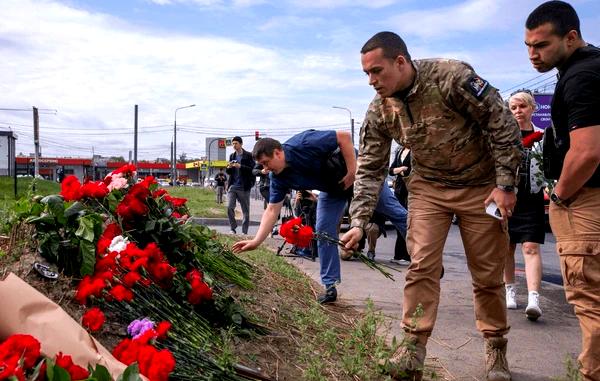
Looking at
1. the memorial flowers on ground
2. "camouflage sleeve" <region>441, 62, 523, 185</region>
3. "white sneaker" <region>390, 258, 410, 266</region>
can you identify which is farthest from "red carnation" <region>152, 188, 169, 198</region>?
"white sneaker" <region>390, 258, 410, 266</region>

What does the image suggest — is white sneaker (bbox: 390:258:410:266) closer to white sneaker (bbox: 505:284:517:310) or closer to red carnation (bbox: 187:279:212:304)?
white sneaker (bbox: 505:284:517:310)

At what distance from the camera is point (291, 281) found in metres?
6.40

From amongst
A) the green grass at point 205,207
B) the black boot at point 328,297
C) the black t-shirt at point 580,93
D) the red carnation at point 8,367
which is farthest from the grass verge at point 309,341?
the green grass at point 205,207

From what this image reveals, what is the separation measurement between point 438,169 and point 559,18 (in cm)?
112

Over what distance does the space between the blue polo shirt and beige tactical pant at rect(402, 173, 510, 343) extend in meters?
1.69

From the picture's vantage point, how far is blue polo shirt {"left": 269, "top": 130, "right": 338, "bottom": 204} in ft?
17.4

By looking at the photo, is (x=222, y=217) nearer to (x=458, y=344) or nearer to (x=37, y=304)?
(x=458, y=344)

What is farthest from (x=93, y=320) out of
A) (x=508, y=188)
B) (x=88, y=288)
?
(x=508, y=188)

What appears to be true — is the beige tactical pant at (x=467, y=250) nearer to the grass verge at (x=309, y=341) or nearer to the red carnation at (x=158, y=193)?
the grass verge at (x=309, y=341)

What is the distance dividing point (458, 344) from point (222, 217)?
599 inches

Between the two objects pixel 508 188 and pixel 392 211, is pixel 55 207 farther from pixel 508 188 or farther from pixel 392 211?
pixel 392 211

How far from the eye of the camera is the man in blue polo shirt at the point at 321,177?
17.0ft

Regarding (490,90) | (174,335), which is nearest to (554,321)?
(490,90)

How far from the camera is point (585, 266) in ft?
9.22
